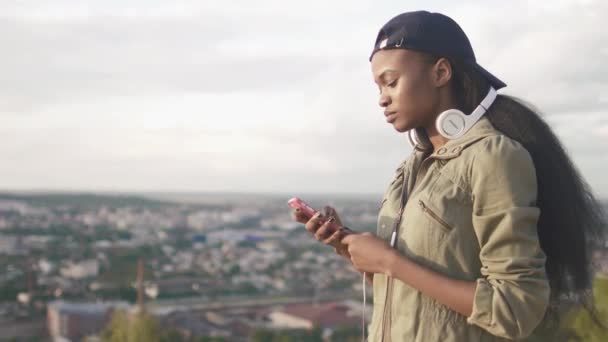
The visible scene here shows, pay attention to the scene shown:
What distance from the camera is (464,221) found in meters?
1.03

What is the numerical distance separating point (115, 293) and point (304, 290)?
815 cm

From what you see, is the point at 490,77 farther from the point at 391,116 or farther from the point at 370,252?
the point at 370,252

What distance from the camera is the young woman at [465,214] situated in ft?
3.25

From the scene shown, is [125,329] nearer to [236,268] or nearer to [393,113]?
[393,113]

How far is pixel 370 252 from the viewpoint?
3.56 ft

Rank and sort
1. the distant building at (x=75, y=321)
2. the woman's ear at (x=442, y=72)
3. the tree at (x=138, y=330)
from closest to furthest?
the woman's ear at (x=442, y=72) < the tree at (x=138, y=330) < the distant building at (x=75, y=321)

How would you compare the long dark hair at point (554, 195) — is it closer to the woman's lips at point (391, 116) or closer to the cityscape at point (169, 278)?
the woman's lips at point (391, 116)

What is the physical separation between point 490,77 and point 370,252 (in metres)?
0.30

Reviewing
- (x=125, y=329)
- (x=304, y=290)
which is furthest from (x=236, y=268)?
(x=125, y=329)

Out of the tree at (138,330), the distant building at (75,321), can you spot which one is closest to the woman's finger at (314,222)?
the tree at (138,330)

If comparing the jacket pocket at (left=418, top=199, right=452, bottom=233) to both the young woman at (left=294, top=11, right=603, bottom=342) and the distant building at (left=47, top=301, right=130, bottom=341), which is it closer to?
the young woman at (left=294, top=11, right=603, bottom=342)

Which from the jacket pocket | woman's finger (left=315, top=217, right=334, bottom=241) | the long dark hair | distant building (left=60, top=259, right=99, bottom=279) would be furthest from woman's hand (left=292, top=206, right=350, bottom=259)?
distant building (left=60, top=259, right=99, bottom=279)

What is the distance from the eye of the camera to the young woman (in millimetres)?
992

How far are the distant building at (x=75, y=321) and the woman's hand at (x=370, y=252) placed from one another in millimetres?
18121
